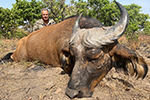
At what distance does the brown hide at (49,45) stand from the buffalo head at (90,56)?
0.88m

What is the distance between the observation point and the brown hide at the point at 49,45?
3346 millimetres

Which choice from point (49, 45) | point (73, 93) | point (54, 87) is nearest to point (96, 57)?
point (73, 93)

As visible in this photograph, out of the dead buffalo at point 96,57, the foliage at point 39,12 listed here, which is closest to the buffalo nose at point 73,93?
the dead buffalo at point 96,57

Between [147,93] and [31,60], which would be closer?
[147,93]

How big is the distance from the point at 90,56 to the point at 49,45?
1.89 m

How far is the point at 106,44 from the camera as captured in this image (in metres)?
2.18

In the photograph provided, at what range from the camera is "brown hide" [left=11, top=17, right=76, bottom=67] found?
335cm

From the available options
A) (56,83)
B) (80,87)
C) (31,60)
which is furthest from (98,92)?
(31,60)

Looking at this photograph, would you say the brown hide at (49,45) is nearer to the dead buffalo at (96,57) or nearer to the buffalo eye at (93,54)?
the dead buffalo at (96,57)

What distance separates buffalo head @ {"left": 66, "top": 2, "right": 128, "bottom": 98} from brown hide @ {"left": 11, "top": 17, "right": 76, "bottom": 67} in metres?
0.88

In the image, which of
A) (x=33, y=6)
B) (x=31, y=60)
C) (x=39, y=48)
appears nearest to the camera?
(x=39, y=48)

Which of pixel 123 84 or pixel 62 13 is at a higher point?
pixel 62 13

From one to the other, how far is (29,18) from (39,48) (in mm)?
10717

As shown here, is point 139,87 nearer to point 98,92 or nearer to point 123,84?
point 123,84
